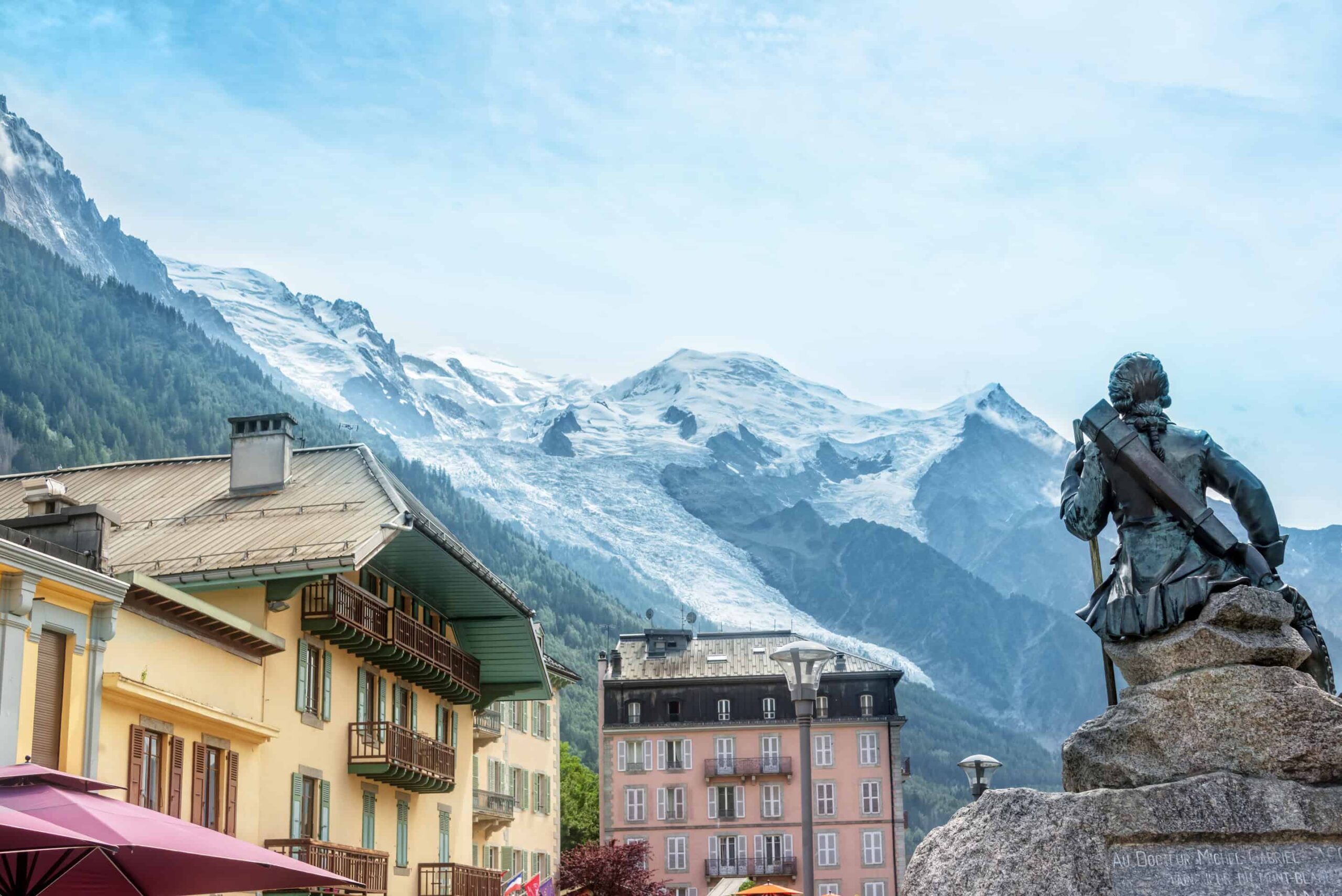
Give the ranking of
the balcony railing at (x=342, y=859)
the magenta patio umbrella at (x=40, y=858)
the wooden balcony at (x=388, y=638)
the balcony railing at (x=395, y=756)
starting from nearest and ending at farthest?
the magenta patio umbrella at (x=40, y=858)
the balcony railing at (x=342, y=859)
the wooden balcony at (x=388, y=638)
the balcony railing at (x=395, y=756)

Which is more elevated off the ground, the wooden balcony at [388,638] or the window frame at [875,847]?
the wooden balcony at [388,638]

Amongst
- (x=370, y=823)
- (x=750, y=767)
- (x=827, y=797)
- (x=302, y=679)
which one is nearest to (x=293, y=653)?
(x=302, y=679)

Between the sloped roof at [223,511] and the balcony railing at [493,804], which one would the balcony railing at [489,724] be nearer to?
the balcony railing at [493,804]

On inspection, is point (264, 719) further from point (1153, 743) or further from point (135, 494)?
point (1153, 743)

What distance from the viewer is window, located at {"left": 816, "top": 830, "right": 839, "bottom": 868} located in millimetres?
90375

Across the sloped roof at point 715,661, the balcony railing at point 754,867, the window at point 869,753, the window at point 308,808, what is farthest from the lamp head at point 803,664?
the balcony railing at point 754,867

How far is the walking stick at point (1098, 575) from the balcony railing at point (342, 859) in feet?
58.7

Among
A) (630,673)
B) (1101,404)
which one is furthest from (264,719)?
(630,673)

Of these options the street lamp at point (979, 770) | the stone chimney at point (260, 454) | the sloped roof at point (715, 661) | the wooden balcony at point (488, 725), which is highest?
the sloped roof at point (715, 661)

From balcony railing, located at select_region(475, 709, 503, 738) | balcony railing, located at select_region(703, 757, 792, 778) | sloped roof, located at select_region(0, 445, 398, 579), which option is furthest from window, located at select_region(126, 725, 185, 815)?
balcony railing, located at select_region(703, 757, 792, 778)

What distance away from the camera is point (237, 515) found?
35.7m

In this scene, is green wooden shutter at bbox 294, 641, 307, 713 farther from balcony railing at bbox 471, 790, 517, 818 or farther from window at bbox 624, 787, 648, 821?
window at bbox 624, 787, 648, 821

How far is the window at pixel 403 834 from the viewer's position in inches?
1564

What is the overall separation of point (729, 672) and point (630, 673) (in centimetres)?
557
